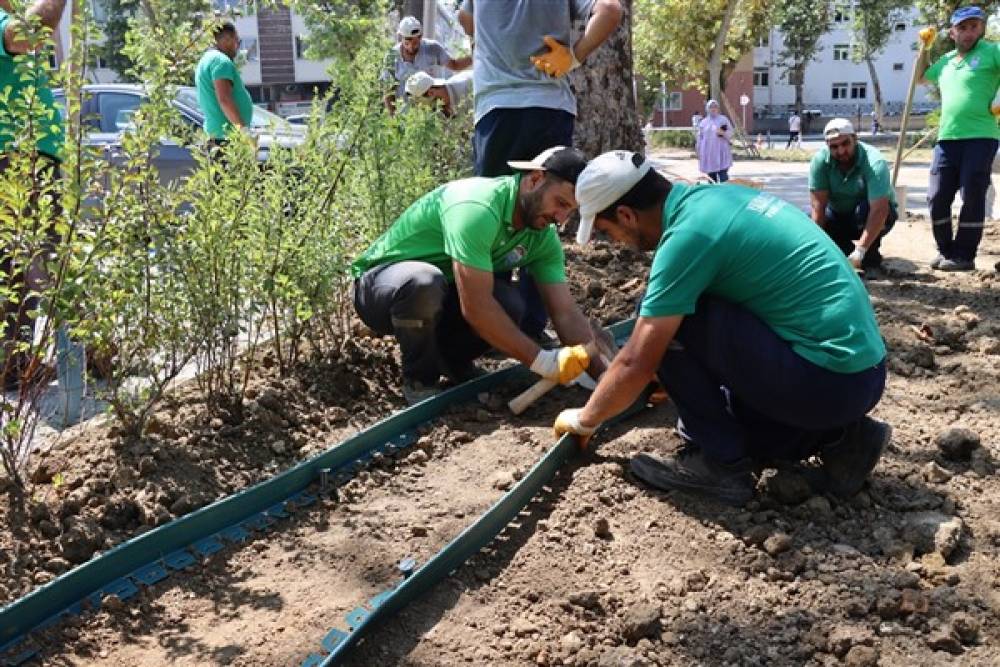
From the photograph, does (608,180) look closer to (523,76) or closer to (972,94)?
(523,76)

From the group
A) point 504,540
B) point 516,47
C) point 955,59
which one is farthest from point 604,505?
point 955,59

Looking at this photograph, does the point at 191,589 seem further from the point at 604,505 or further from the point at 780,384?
the point at 780,384

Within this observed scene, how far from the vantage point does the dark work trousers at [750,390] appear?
9.25ft

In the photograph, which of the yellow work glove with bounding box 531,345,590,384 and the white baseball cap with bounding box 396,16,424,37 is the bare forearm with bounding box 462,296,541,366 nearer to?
the yellow work glove with bounding box 531,345,590,384

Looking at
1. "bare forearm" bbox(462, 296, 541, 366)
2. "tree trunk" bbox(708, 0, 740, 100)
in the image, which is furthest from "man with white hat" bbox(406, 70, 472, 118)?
"tree trunk" bbox(708, 0, 740, 100)

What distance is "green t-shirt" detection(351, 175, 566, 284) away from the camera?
3666 mm

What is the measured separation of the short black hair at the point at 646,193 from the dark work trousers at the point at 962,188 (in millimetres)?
5097

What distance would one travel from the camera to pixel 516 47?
480 centimetres

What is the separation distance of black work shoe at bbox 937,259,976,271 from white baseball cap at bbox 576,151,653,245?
5180 mm

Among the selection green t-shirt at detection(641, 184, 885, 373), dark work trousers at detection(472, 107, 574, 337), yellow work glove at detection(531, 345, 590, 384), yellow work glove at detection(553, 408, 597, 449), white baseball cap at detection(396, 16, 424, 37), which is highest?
white baseball cap at detection(396, 16, 424, 37)

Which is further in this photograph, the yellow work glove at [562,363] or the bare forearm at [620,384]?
the yellow work glove at [562,363]

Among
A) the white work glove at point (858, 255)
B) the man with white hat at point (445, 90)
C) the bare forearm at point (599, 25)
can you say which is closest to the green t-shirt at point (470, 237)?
the bare forearm at point (599, 25)

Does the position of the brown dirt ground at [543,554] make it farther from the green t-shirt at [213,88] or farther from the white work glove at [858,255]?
the green t-shirt at [213,88]

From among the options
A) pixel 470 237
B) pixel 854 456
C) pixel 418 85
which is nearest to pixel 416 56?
pixel 418 85
